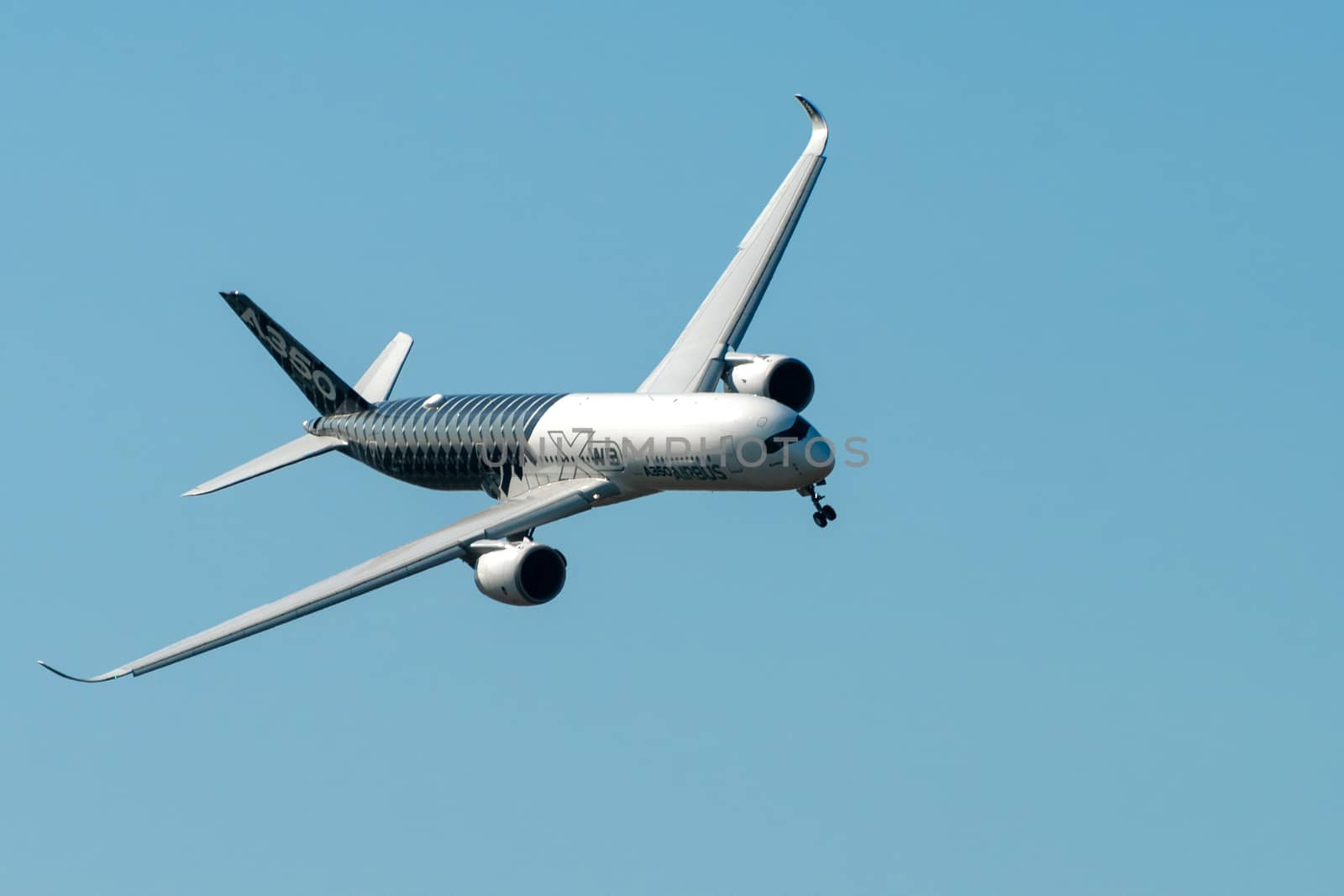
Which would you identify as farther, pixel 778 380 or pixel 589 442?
pixel 778 380

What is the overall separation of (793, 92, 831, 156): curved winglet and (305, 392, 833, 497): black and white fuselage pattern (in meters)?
18.1

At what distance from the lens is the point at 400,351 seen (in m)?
96.2

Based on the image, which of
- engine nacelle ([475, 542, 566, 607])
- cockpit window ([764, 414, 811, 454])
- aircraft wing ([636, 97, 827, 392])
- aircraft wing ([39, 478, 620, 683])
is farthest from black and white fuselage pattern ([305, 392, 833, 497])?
aircraft wing ([636, 97, 827, 392])

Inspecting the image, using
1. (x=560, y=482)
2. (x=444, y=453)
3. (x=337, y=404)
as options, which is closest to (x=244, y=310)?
(x=337, y=404)

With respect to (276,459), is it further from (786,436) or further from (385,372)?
(786,436)

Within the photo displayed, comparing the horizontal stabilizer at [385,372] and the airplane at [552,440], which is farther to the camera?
the horizontal stabilizer at [385,372]

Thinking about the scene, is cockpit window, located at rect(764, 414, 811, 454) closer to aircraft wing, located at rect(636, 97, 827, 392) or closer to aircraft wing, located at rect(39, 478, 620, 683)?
aircraft wing, located at rect(39, 478, 620, 683)

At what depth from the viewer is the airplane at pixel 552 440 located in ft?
255

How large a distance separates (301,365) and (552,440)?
15.0 m

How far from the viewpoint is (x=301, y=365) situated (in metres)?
94.4

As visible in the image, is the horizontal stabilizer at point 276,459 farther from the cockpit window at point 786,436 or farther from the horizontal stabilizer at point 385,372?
the cockpit window at point 786,436

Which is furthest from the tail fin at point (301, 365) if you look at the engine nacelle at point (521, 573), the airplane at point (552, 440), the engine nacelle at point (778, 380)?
the engine nacelle at point (521, 573)

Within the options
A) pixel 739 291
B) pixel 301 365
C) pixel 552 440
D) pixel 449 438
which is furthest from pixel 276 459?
pixel 739 291

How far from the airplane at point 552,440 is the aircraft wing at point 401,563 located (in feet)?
0.20
